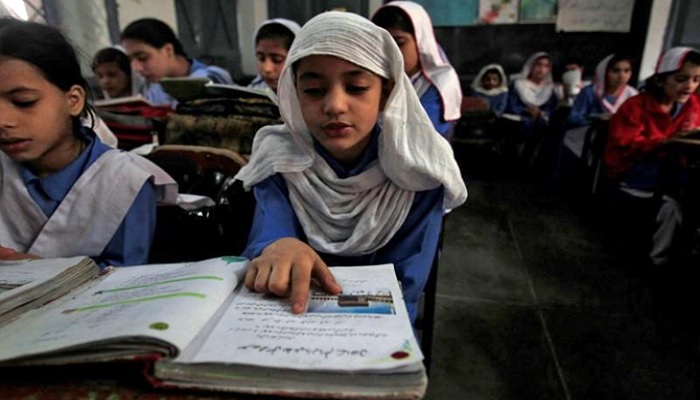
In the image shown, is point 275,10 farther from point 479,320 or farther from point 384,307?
point 384,307

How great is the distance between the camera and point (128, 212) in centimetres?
94

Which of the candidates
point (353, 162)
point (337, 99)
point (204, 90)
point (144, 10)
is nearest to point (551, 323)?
point (353, 162)

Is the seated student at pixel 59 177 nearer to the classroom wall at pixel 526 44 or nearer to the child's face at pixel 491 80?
the child's face at pixel 491 80

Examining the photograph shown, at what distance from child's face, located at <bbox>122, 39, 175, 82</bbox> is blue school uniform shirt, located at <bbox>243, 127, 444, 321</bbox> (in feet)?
6.43

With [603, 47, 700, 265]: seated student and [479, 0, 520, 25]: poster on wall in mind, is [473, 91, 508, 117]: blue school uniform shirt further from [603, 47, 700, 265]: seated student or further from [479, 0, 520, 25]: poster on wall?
[603, 47, 700, 265]: seated student

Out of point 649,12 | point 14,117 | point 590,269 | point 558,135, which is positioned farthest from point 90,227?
point 649,12

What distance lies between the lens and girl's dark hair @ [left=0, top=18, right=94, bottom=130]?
2.79 feet

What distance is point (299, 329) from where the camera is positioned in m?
0.46

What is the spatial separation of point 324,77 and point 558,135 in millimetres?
3561

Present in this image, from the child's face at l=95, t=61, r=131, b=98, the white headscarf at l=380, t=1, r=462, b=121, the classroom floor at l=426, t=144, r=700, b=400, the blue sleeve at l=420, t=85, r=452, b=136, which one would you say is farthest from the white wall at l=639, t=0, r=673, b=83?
the child's face at l=95, t=61, r=131, b=98

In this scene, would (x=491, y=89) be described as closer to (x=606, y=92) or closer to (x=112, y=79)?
(x=606, y=92)

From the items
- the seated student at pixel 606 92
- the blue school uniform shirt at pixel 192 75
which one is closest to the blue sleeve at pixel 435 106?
the blue school uniform shirt at pixel 192 75

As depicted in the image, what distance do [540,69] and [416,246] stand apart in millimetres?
4753

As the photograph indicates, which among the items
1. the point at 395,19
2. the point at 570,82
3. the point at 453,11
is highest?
the point at 453,11
